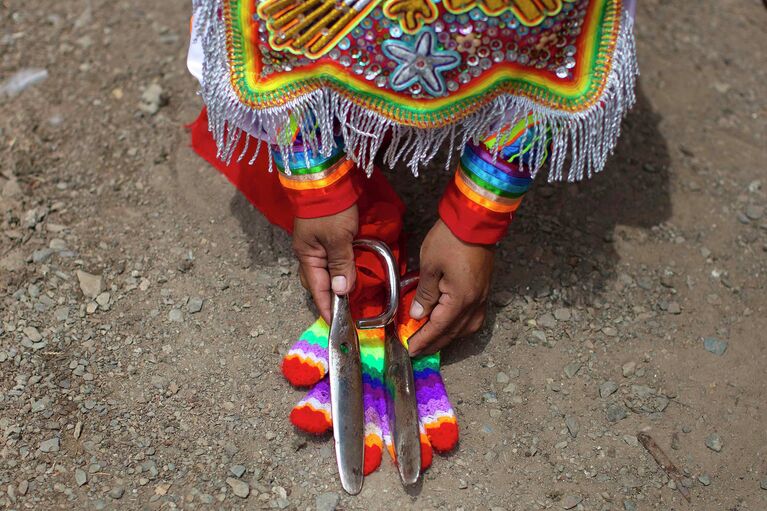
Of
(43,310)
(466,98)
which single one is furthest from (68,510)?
(466,98)

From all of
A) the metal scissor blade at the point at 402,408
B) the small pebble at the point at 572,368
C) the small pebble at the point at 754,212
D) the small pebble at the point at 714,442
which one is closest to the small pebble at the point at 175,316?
the metal scissor blade at the point at 402,408

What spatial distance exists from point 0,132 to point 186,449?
2.87ft

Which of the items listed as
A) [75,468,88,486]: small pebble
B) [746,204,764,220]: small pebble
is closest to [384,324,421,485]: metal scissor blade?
[75,468,88,486]: small pebble

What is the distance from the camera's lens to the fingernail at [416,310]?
1.32 metres

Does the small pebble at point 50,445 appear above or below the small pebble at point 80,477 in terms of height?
above

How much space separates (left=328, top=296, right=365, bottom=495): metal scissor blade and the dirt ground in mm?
49

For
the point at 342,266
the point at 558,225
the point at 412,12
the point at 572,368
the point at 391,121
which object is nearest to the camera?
the point at 412,12

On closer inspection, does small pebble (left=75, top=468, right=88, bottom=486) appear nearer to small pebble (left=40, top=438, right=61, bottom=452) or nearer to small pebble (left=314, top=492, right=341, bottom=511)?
small pebble (left=40, top=438, right=61, bottom=452)

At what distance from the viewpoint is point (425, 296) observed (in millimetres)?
1312

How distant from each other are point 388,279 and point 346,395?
213 millimetres

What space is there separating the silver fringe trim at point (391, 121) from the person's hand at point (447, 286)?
143 mm

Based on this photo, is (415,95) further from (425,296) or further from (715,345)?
(715,345)

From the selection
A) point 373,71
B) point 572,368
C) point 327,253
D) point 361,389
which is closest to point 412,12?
point 373,71

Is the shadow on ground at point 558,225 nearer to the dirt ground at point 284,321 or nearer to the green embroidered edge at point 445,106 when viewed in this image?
the dirt ground at point 284,321
